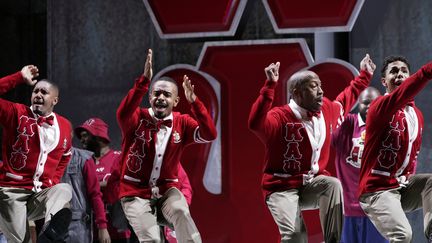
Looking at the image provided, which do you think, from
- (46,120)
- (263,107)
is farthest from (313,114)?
(46,120)

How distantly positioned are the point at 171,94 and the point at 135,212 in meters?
1.03

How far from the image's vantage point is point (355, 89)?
23.2ft

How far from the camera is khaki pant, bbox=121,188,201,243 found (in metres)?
6.37

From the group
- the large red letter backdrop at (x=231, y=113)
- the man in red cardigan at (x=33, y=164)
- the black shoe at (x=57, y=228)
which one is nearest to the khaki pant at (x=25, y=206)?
the man in red cardigan at (x=33, y=164)

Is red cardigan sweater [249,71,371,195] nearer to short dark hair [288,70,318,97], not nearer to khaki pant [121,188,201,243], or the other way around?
short dark hair [288,70,318,97]

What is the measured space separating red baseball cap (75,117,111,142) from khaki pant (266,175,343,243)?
8.26ft

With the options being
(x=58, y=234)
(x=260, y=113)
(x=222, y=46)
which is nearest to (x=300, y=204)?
(x=260, y=113)

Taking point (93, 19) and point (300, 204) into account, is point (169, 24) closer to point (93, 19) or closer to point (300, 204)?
point (93, 19)

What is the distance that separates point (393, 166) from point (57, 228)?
2.95 m

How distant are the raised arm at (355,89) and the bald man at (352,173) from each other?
0.48 meters

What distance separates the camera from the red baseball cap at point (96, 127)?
8.26 metres

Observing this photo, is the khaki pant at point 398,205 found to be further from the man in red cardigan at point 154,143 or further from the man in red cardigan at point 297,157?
the man in red cardigan at point 154,143

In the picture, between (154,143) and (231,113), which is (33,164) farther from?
(231,113)

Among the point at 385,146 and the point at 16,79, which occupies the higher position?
the point at 16,79
